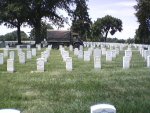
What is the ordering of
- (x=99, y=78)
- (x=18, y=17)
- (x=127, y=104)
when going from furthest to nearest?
(x=18, y=17) < (x=99, y=78) < (x=127, y=104)

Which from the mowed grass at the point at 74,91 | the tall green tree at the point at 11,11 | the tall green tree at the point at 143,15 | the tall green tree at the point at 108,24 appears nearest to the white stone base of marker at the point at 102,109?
the mowed grass at the point at 74,91

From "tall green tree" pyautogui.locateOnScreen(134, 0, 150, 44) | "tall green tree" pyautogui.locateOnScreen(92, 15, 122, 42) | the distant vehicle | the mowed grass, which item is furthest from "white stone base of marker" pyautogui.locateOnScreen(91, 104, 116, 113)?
"tall green tree" pyautogui.locateOnScreen(92, 15, 122, 42)

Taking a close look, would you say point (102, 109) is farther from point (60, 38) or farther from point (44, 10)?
point (44, 10)

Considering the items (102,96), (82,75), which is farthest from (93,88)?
(82,75)

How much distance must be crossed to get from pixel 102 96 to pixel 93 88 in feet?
4.92

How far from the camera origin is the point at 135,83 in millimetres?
14641

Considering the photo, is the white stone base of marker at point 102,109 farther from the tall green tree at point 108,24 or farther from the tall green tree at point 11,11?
the tall green tree at point 108,24

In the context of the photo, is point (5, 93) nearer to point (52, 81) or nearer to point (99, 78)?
point (52, 81)

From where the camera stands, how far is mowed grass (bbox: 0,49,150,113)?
10.5 metres

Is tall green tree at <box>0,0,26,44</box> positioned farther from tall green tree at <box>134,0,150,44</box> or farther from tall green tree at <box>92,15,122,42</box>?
tall green tree at <box>92,15,122,42</box>

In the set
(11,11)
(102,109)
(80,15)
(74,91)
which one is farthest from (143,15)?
(102,109)

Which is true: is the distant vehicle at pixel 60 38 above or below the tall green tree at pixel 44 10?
below

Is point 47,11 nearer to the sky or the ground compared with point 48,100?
nearer to the sky

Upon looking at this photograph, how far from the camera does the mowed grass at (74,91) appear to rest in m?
10.5
